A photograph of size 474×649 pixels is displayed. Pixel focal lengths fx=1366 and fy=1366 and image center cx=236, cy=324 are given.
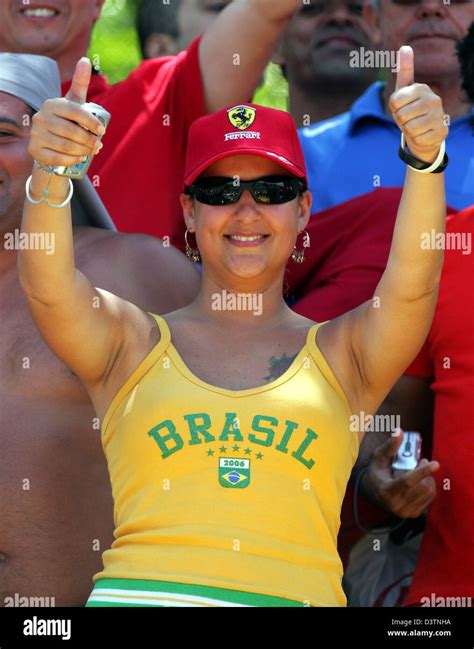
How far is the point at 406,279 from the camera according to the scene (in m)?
3.03

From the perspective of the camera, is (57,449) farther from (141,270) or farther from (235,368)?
(235,368)

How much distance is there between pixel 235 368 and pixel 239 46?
1322mm

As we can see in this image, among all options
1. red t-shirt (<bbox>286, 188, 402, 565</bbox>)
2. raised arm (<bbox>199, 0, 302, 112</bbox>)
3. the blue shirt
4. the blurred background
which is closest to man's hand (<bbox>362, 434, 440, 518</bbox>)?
red t-shirt (<bbox>286, 188, 402, 565</bbox>)

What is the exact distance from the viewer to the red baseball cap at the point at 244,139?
3238mm

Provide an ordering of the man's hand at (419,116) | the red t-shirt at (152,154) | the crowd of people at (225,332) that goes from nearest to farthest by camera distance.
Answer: the man's hand at (419,116), the crowd of people at (225,332), the red t-shirt at (152,154)

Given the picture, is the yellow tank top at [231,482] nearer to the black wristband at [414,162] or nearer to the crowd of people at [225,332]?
the crowd of people at [225,332]

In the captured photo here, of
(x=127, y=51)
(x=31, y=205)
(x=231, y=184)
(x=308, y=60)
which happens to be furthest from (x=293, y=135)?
(x=127, y=51)

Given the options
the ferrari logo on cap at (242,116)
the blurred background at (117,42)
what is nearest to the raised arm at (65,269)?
the ferrari logo on cap at (242,116)

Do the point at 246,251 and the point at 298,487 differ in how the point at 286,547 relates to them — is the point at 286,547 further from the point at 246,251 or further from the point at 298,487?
the point at 246,251

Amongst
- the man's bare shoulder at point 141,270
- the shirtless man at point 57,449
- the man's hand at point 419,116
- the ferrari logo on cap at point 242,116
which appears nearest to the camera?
the man's hand at point 419,116
